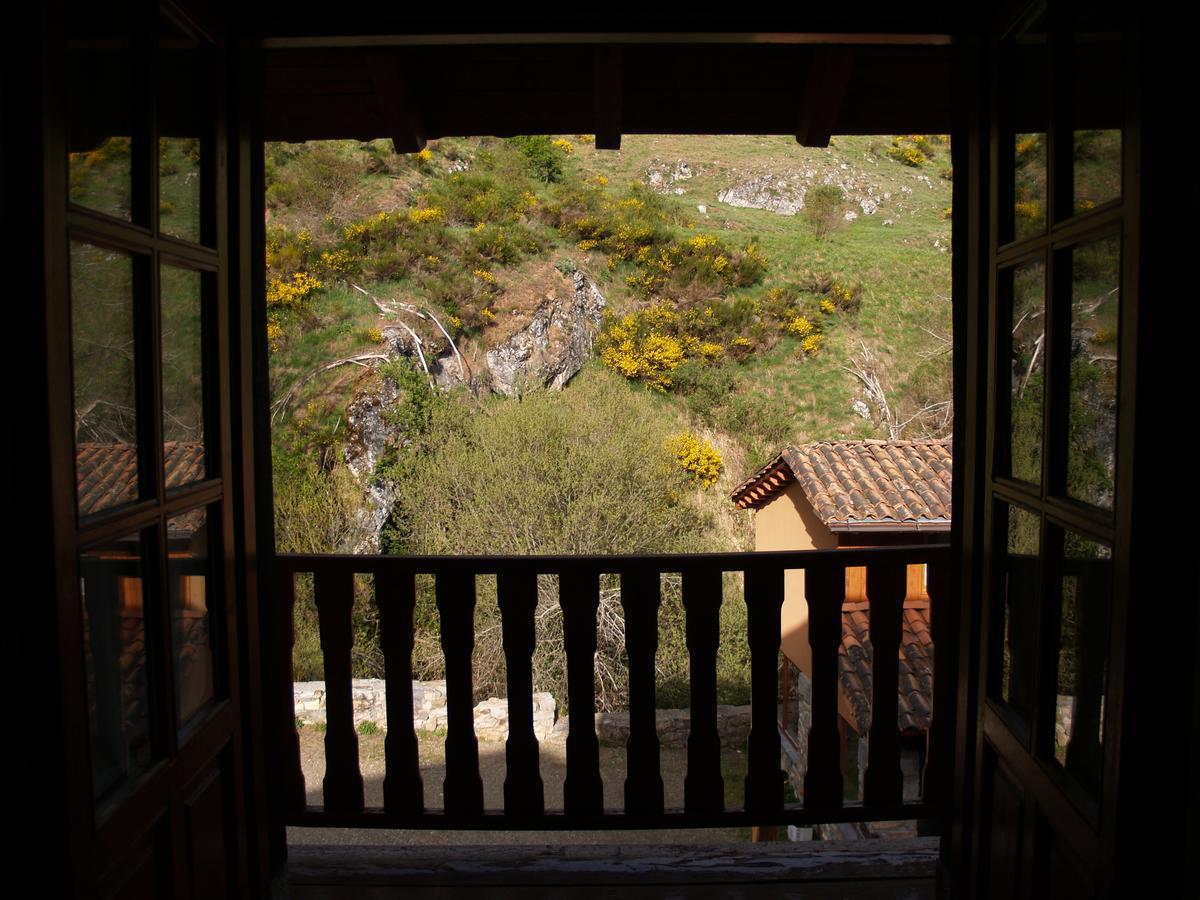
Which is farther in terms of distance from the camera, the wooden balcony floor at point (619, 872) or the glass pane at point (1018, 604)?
the wooden balcony floor at point (619, 872)

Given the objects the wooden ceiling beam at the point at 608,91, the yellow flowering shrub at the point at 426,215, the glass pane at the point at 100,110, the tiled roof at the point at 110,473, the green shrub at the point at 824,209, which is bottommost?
the tiled roof at the point at 110,473

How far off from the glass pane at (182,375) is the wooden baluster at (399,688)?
82 centimetres

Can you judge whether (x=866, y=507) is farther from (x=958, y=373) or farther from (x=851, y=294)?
(x=851, y=294)

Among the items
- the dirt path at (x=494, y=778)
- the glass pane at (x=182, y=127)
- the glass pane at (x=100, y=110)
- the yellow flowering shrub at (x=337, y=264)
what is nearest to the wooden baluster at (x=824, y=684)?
the glass pane at (x=182, y=127)

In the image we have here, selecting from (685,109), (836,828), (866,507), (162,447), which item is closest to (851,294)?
(866,507)

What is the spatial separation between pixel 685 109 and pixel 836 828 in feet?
22.4

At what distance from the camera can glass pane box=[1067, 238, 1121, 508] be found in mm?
1163

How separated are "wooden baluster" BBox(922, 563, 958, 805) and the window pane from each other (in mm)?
1043

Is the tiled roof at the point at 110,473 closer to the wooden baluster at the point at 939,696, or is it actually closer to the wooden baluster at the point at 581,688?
the wooden baluster at the point at 581,688

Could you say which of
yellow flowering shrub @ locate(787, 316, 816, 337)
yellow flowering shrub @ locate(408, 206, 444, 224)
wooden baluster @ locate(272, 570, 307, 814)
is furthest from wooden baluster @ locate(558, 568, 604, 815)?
yellow flowering shrub @ locate(408, 206, 444, 224)

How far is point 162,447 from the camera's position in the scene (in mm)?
1328

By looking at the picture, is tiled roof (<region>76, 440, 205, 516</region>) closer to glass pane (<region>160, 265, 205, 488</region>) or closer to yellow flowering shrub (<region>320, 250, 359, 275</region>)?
glass pane (<region>160, 265, 205, 488</region>)

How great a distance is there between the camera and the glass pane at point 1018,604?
144 cm

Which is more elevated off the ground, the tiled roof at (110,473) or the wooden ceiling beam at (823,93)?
the wooden ceiling beam at (823,93)
